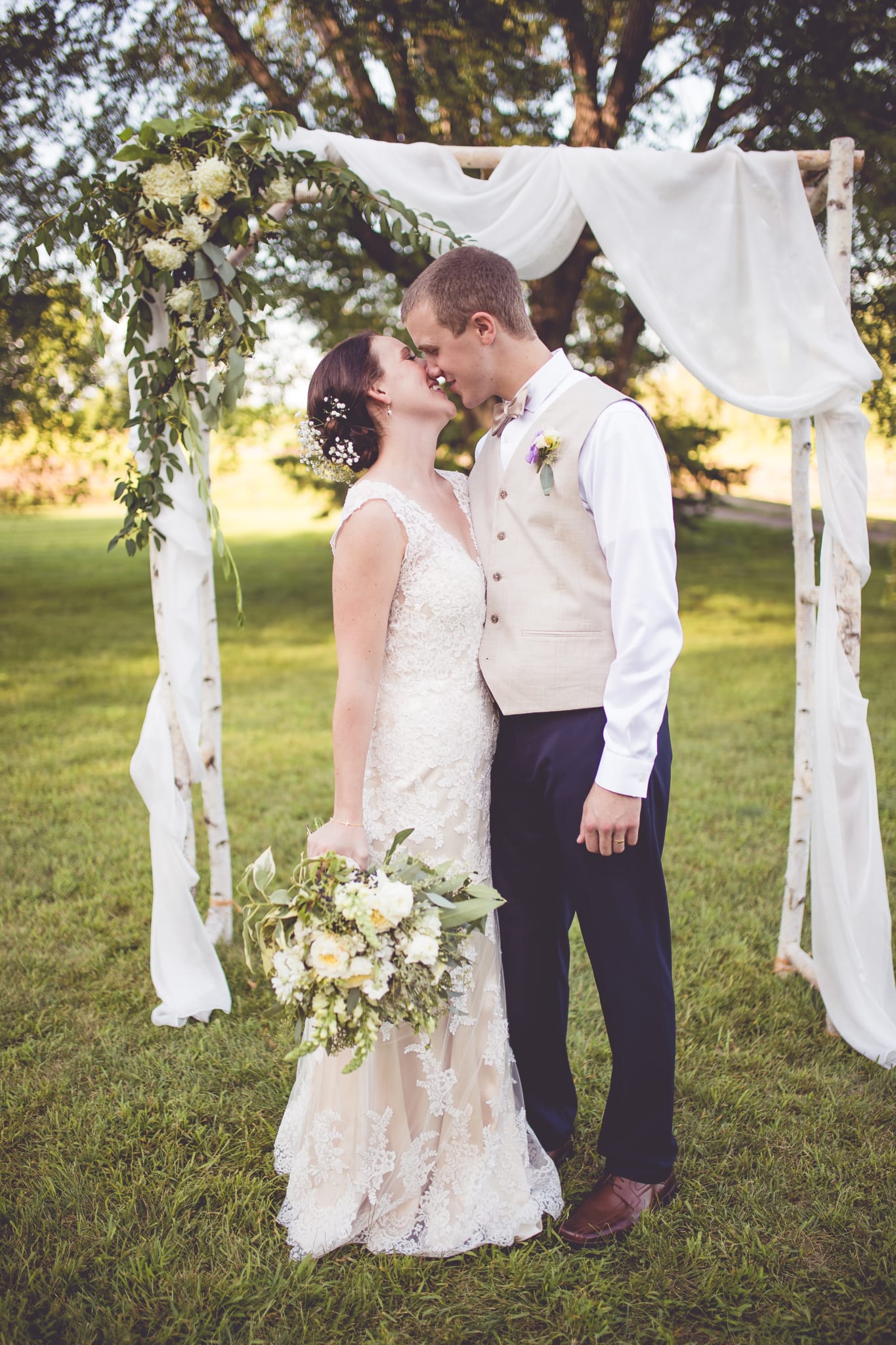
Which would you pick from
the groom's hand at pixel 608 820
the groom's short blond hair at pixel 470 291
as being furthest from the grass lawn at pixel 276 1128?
the groom's short blond hair at pixel 470 291

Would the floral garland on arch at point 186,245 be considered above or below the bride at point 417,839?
above

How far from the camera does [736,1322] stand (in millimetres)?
2143

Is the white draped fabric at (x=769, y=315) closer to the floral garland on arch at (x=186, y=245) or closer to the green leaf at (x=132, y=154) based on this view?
the floral garland on arch at (x=186, y=245)

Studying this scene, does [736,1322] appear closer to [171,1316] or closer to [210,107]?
[171,1316]

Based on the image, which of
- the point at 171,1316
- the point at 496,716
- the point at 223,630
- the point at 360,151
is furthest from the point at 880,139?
the point at 223,630

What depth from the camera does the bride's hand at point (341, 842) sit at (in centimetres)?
225

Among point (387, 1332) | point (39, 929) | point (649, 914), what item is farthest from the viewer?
point (39, 929)

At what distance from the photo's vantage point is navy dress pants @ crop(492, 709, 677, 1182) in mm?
2309

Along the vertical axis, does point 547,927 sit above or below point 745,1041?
above

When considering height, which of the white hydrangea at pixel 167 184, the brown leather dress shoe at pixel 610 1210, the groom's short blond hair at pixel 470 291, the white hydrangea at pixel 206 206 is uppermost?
the white hydrangea at pixel 167 184

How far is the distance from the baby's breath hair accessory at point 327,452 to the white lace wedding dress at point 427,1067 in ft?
0.48

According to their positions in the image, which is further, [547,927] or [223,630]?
[223,630]

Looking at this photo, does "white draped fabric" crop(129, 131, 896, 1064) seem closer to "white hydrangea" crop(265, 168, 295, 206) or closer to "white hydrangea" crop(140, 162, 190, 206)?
"white hydrangea" crop(265, 168, 295, 206)

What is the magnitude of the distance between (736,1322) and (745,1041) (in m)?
1.21
